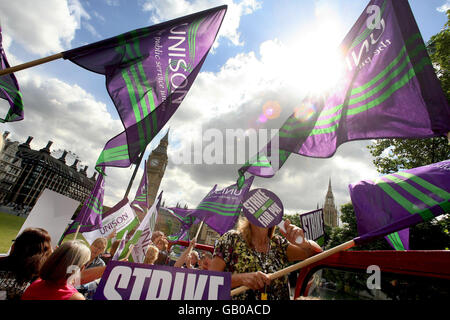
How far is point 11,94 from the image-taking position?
3.91 m

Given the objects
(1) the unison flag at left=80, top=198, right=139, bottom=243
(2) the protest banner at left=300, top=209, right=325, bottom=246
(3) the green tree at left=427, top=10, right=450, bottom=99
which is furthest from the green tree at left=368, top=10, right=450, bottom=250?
(1) the unison flag at left=80, top=198, right=139, bottom=243

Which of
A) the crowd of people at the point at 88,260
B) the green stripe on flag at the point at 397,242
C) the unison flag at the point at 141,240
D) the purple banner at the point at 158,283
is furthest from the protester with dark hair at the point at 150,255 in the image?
the green stripe on flag at the point at 397,242

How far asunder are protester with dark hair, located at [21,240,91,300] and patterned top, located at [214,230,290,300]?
1256mm

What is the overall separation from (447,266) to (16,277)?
11.8 feet

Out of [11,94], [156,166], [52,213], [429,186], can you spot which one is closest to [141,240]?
[52,213]

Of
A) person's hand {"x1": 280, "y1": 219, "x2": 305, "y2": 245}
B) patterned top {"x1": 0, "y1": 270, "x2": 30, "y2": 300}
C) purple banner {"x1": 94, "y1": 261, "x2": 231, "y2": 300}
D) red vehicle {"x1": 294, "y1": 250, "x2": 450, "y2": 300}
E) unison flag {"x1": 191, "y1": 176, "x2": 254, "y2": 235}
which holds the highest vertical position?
unison flag {"x1": 191, "y1": 176, "x2": 254, "y2": 235}

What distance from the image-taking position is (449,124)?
2.21 metres

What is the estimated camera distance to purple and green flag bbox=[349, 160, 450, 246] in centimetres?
181

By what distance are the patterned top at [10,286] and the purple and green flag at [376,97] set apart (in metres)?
3.28

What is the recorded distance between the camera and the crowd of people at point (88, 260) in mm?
1893

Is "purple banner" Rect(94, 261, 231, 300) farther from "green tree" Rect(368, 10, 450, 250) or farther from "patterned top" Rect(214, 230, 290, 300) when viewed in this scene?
"green tree" Rect(368, 10, 450, 250)

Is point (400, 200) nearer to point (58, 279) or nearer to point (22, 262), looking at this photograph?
point (58, 279)

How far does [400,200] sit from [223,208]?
6.40 metres

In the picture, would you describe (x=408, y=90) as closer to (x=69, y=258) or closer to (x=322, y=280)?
(x=322, y=280)
